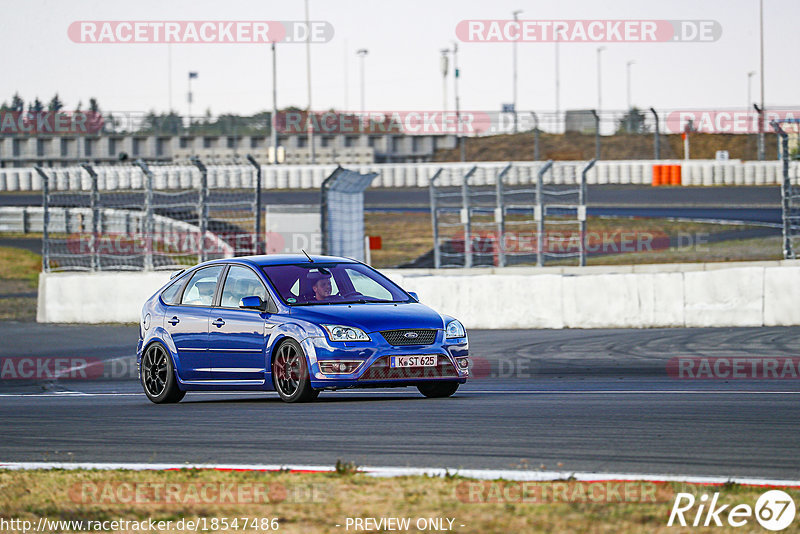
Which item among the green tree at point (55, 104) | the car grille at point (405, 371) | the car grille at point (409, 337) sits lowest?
the car grille at point (405, 371)

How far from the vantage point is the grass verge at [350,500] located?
4992 mm

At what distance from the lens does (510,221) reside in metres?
34.6

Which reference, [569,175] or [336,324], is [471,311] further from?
[569,175]

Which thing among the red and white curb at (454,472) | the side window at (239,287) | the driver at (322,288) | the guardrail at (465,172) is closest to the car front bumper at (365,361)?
the driver at (322,288)

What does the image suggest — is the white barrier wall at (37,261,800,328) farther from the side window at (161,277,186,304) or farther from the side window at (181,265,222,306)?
the side window at (181,265,222,306)

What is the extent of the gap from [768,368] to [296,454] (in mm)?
7396

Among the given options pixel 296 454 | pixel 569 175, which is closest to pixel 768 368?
pixel 296 454

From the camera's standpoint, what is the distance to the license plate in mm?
10008

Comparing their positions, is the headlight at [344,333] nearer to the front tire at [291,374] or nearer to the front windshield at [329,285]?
the front tire at [291,374]

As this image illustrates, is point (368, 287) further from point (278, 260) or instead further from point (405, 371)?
point (405, 371)

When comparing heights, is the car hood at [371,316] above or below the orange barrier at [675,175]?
below

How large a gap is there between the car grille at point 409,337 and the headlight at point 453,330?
0.15 metres

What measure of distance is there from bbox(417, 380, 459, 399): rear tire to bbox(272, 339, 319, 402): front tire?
1.01 meters

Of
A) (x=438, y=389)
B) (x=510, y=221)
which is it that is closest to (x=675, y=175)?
(x=510, y=221)
